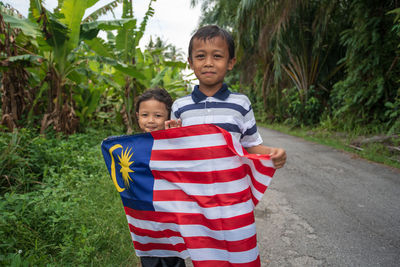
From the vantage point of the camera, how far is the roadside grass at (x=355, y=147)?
478cm

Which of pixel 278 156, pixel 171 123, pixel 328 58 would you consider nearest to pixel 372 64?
pixel 328 58

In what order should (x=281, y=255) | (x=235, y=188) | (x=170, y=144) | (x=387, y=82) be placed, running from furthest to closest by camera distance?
(x=387, y=82) < (x=281, y=255) < (x=170, y=144) < (x=235, y=188)

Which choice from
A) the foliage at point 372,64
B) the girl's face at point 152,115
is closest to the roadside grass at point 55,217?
the girl's face at point 152,115

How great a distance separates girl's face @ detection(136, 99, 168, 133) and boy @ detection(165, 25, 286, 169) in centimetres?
19

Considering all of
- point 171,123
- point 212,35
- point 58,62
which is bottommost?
point 171,123

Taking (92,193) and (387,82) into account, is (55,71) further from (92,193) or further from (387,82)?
(387,82)

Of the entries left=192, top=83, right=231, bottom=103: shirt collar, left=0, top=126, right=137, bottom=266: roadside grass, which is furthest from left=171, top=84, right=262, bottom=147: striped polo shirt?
left=0, top=126, right=137, bottom=266: roadside grass

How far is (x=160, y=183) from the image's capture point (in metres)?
1.44

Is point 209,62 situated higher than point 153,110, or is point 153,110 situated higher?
point 209,62

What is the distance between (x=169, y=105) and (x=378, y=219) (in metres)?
2.39

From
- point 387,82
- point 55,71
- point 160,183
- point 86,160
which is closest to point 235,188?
point 160,183

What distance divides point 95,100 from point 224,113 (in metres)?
4.58

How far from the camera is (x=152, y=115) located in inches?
68.2

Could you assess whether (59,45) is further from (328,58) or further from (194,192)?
(328,58)
